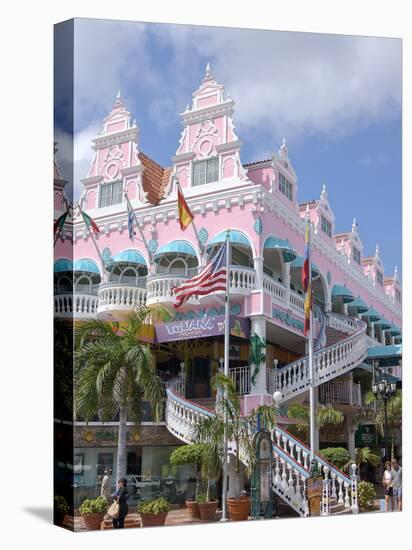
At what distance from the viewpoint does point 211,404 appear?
17922mm

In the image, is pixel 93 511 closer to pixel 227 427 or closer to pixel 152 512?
pixel 152 512

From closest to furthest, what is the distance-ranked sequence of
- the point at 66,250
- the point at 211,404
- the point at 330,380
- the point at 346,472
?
the point at 66,250, the point at 211,404, the point at 346,472, the point at 330,380

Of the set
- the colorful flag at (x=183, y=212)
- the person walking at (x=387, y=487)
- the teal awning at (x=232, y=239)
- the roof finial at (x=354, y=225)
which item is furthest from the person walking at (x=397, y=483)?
the colorful flag at (x=183, y=212)

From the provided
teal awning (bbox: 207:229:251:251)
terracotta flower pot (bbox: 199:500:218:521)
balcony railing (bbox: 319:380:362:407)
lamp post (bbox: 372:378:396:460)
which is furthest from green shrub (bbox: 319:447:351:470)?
teal awning (bbox: 207:229:251:251)

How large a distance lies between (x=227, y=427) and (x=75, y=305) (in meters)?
3.70

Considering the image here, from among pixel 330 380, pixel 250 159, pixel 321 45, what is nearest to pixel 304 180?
pixel 250 159

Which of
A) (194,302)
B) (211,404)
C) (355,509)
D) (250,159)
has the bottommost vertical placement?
(355,509)

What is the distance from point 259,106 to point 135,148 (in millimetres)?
2537

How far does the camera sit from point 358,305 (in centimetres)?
2225

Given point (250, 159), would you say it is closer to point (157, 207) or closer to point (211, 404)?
point (157, 207)

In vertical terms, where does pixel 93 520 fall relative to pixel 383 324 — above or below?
below

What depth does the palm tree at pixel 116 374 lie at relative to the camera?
16.3 m

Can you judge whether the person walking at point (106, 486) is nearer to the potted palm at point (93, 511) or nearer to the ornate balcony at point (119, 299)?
the potted palm at point (93, 511)

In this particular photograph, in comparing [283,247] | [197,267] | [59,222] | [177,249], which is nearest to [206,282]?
[197,267]
